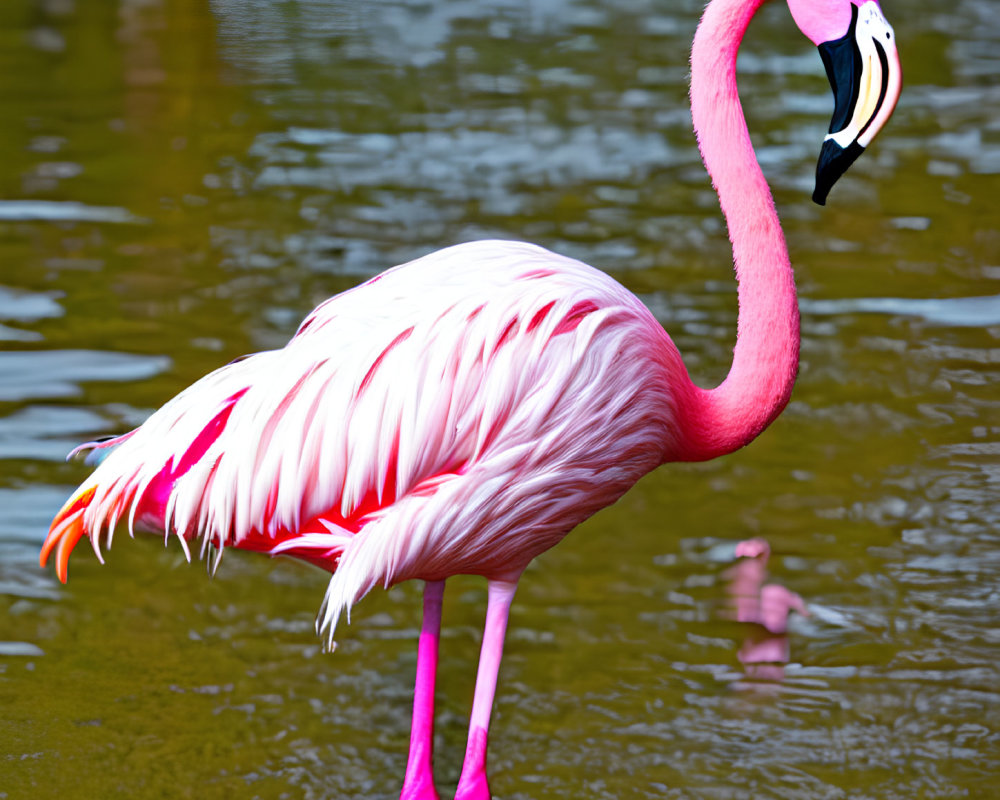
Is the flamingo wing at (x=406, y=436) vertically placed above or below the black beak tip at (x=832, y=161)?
below

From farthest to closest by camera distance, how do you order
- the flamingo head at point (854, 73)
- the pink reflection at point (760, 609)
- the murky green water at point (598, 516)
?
the pink reflection at point (760, 609), the murky green water at point (598, 516), the flamingo head at point (854, 73)

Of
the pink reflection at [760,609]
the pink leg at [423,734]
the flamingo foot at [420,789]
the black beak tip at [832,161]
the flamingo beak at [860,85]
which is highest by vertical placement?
the flamingo beak at [860,85]

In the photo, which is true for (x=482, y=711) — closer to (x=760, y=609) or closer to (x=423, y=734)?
(x=423, y=734)

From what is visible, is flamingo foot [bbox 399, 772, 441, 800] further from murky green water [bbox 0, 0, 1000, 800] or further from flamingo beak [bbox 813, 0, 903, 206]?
flamingo beak [bbox 813, 0, 903, 206]

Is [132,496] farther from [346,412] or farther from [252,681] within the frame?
[252,681]

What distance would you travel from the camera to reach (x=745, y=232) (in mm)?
2830

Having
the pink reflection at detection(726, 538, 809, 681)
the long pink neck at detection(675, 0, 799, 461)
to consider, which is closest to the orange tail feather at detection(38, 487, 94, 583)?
the long pink neck at detection(675, 0, 799, 461)

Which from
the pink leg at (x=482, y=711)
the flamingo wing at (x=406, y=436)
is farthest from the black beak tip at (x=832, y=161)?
the pink leg at (x=482, y=711)

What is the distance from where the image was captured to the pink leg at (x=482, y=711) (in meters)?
2.74

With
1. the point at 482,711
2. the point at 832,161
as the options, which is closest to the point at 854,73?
the point at 832,161

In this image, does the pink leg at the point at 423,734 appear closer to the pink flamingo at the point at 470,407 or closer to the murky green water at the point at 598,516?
the pink flamingo at the point at 470,407

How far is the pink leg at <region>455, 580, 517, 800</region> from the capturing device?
274 centimetres

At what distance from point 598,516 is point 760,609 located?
72 cm

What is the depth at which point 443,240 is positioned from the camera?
6.22 meters
